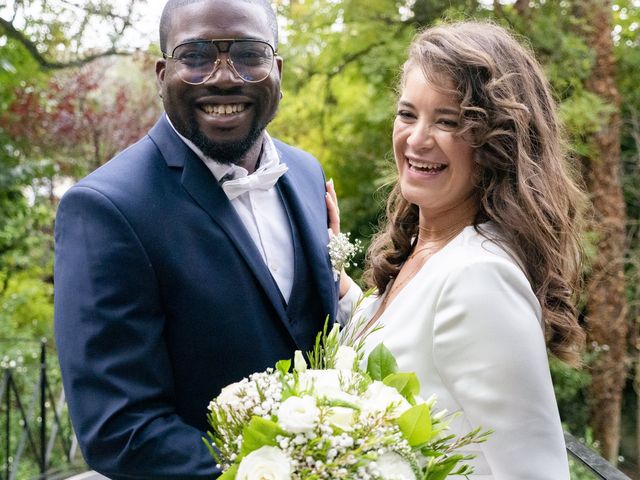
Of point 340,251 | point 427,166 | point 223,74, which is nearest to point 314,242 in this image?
point 340,251

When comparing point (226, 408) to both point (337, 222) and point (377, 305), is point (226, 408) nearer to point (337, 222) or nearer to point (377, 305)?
point (377, 305)

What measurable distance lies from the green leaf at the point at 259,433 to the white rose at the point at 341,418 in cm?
11

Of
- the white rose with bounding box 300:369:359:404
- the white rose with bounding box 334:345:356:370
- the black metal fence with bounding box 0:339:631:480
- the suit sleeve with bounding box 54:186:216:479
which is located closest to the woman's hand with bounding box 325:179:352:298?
the suit sleeve with bounding box 54:186:216:479

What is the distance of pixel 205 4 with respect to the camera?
2404 millimetres

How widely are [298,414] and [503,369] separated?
27.0 inches

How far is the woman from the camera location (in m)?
2.07

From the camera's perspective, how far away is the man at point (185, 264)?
217cm

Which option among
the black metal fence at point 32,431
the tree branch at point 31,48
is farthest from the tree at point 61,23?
the black metal fence at point 32,431

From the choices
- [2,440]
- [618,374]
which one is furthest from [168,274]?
[618,374]

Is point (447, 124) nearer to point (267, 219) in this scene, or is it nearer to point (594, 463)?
point (267, 219)

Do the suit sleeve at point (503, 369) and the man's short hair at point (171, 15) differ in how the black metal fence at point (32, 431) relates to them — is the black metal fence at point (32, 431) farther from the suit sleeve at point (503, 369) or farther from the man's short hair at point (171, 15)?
the suit sleeve at point (503, 369)

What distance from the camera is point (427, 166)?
2402 millimetres

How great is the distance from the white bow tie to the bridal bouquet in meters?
0.85

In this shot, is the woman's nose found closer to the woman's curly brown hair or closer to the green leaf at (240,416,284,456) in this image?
the woman's curly brown hair
